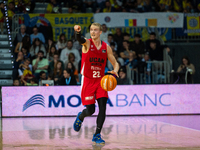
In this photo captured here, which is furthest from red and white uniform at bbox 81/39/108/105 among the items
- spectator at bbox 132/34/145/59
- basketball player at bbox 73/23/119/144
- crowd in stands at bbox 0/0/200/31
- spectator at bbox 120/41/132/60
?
crowd in stands at bbox 0/0/200/31

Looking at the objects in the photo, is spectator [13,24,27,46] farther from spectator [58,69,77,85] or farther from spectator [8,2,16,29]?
spectator [58,69,77,85]

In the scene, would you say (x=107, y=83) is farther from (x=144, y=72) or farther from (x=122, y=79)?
(x=144, y=72)

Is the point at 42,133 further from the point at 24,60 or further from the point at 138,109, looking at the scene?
the point at 24,60

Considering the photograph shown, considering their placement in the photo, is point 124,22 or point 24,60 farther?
point 124,22

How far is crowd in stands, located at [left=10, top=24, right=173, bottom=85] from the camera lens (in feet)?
44.3

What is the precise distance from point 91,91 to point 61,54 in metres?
8.34

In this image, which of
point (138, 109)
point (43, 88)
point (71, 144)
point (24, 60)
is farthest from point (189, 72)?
point (71, 144)

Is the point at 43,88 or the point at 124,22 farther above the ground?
the point at 124,22

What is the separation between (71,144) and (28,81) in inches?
285

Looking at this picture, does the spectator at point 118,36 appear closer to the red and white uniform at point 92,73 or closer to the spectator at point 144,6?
the spectator at point 144,6

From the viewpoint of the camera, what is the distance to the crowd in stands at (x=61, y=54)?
44.3 feet

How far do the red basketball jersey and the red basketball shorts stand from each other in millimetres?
115

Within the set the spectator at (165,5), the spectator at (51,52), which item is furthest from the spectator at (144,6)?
the spectator at (51,52)

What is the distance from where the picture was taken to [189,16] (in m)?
16.8
